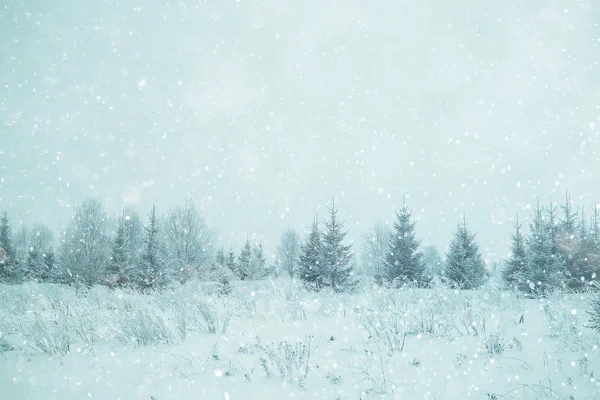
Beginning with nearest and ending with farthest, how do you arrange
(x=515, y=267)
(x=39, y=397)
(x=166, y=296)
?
(x=39, y=397)
(x=166, y=296)
(x=515, y=267)

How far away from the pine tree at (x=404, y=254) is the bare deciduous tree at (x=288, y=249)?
29.5m

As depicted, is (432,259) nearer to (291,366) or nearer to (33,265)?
(33,265)

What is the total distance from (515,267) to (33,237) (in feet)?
196

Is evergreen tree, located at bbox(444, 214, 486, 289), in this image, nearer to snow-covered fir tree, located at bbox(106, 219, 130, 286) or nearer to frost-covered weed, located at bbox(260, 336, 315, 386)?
frost-covered weed, located at bbox(260, 336, 315, 386)

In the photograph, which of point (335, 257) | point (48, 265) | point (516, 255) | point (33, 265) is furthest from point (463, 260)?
point (33, 265)

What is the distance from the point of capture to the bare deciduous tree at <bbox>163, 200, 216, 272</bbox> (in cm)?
2609

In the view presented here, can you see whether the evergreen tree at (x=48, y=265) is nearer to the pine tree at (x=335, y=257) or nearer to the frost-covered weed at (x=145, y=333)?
the pine tree at (x=335, y=257)

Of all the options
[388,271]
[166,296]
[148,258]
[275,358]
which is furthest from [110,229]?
[275,358]

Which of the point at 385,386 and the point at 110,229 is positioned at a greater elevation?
the point at 110,229

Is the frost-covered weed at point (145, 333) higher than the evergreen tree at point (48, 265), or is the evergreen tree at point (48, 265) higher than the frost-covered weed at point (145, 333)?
the frost-covered weed at point (145, 333)

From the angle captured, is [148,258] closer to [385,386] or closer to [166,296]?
[166,296]

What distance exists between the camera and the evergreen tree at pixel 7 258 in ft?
93.2

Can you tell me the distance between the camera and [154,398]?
142 inches

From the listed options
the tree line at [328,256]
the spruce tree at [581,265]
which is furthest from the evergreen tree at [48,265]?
the spruce tree at [581,265]
